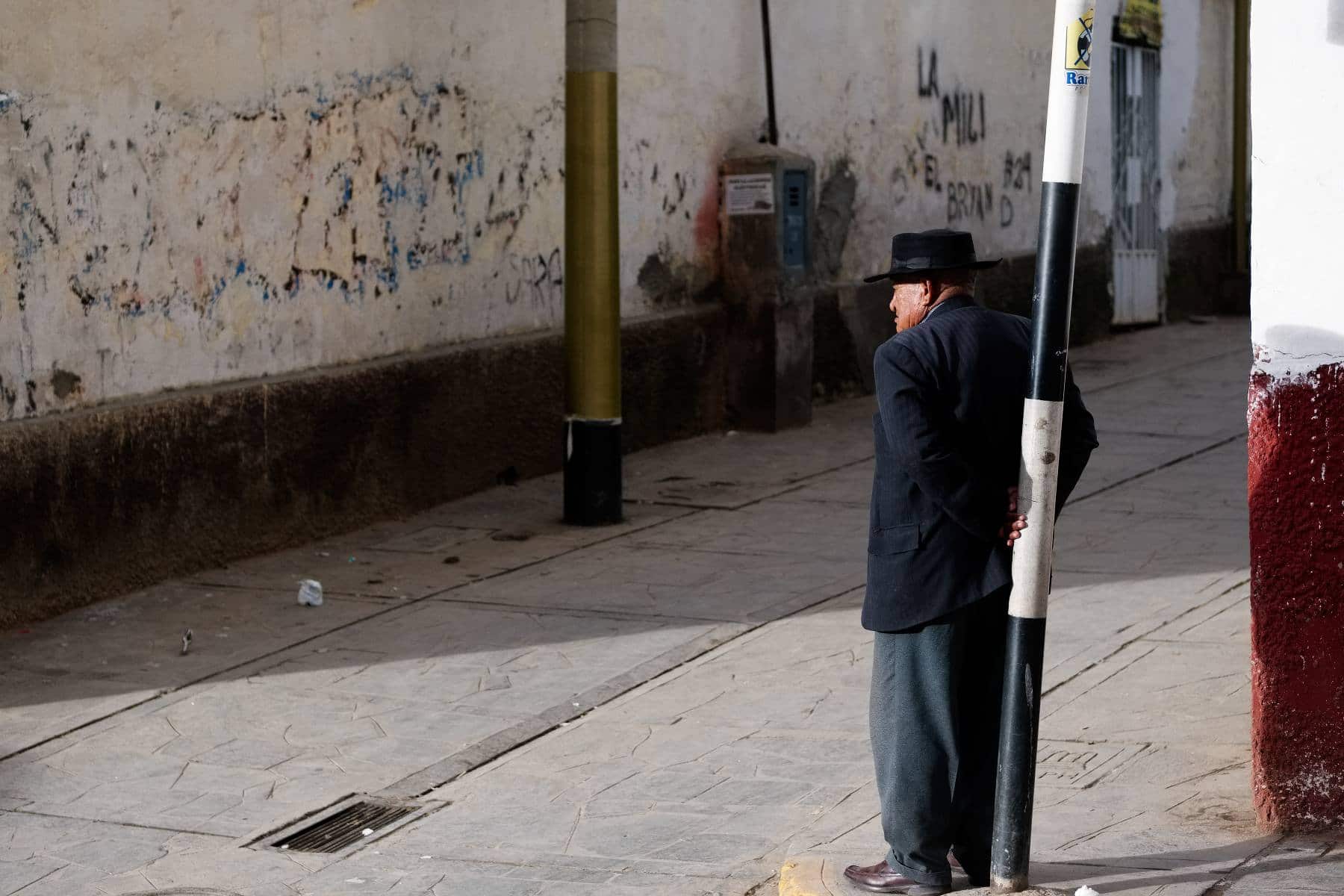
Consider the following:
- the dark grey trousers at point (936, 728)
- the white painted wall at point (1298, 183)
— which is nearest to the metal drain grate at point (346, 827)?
the dark grey trousers at point (936, 728)

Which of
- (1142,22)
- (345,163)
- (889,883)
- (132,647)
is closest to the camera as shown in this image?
(889,883)

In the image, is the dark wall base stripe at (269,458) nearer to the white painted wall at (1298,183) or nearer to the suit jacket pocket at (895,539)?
the suit jacket pocket at (895,539)

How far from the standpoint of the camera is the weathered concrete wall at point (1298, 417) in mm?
4797

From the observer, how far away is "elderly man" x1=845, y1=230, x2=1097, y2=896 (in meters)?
4.41

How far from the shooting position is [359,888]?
4.96m

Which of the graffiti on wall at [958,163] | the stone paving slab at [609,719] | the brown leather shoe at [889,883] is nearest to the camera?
the brown leather shoe at [889,883]

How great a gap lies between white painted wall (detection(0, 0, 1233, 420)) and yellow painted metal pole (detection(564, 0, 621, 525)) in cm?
97

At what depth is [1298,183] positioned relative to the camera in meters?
4.84

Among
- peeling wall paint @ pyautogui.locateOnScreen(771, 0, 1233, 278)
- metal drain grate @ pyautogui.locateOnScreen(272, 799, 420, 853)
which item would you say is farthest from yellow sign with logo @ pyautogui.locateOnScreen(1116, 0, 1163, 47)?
metal drain grate @ pyautogui.locateOnScreen(272, 799, 420, 853)

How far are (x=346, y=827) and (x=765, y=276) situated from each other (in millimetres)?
7338

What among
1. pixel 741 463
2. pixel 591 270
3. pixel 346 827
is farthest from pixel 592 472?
pixel 346 827

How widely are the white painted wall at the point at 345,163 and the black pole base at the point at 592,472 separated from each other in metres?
1.11

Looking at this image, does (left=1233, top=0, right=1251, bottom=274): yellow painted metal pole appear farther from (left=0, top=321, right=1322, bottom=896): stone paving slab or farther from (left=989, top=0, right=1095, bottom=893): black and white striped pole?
(left=989, top=0, right=1095, bottom=893): black and white striped pole

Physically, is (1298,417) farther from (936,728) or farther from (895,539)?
(936,728)
